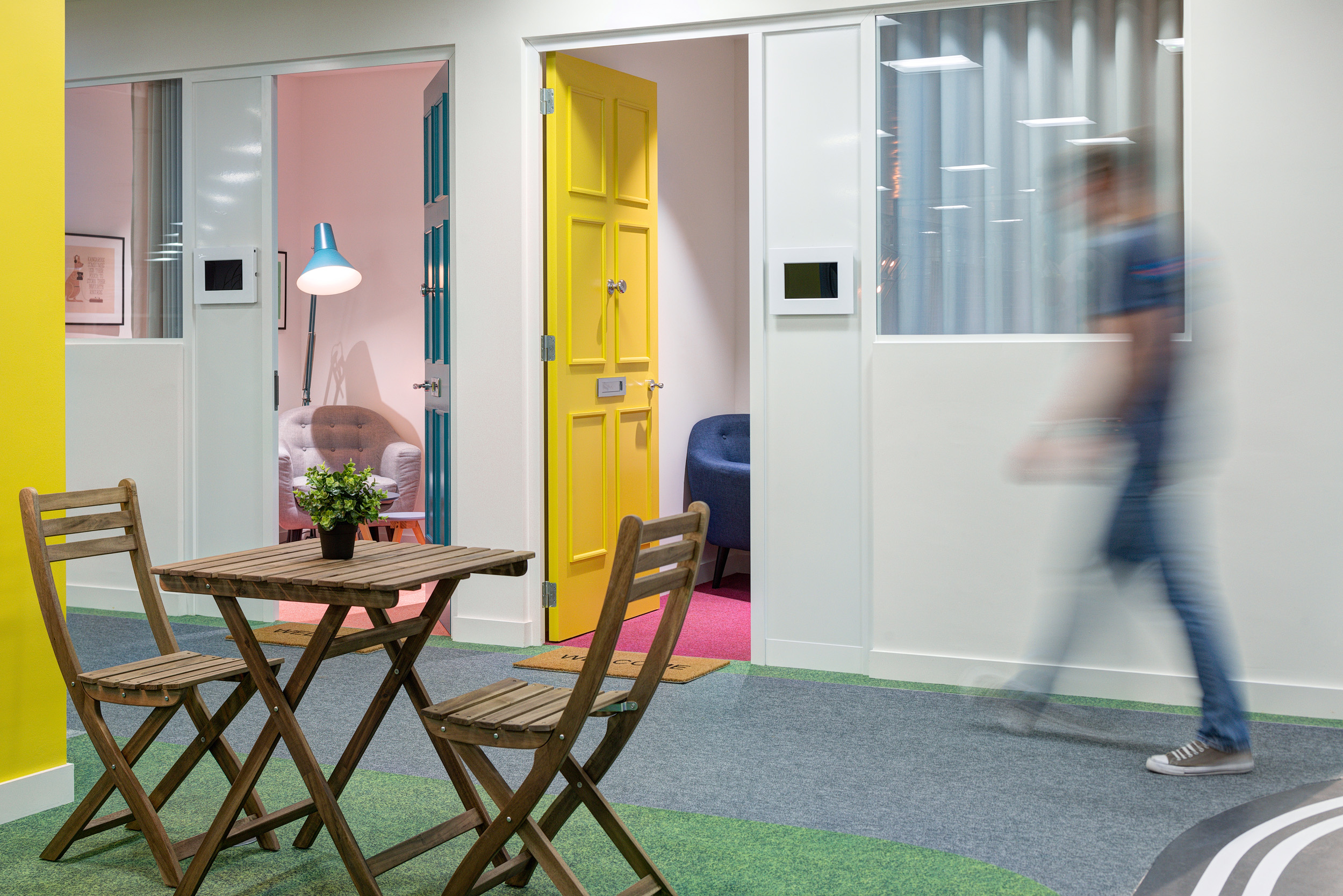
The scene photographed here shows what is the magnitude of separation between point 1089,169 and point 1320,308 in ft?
2.94

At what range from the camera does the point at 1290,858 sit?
2727mm

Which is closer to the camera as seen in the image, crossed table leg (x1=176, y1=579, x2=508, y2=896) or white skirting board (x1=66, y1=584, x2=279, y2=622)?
crossed table leg (x1=176, y1=579, x2=508, y2=896)

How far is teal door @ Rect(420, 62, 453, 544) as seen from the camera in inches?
208

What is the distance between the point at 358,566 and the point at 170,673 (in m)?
0.56

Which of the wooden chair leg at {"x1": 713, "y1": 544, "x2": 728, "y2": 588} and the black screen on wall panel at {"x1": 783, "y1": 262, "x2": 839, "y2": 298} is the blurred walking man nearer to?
the black screen on wall panel at {"x1": 783, "y1": 262, "x2": 839, "y2": 298}

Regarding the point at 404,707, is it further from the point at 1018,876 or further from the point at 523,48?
the point at 523,48

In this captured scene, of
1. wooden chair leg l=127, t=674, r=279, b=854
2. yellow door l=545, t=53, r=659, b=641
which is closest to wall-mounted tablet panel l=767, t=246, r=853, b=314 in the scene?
yellow door l=545, t=53, r=659, b=641

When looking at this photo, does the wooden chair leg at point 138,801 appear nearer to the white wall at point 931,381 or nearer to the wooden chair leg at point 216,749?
the wooden chair leg at point 216,749

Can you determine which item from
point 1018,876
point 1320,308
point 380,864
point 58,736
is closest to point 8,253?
point 58,736

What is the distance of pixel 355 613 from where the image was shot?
598cm

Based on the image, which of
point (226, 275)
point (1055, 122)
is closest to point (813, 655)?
point (1055, 122)

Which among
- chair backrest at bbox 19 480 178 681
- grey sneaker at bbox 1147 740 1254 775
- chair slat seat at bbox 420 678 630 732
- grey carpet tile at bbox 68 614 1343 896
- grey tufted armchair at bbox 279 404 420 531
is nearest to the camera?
chair slat seat at bbox 420 678 630 732

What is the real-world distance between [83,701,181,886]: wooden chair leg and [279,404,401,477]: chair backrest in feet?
15.7

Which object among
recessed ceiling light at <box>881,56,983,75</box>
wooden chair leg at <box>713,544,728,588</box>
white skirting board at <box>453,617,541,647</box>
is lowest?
white skirting board at <box>453,617,541,647</box>
